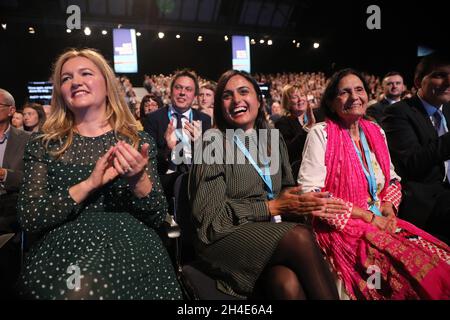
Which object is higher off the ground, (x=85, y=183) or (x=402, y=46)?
(x=402, y=46)

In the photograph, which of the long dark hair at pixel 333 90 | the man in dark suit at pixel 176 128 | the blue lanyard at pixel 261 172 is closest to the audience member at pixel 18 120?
the man in dark suit at pixel 176 128

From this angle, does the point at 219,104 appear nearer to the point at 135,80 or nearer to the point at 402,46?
the point at 402,46

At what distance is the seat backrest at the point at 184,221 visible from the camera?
183cm

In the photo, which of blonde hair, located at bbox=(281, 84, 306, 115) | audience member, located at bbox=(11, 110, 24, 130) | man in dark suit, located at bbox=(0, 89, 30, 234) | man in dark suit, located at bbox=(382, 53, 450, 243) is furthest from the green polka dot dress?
audience member, located at bbox=(11, 110, 24, 130)

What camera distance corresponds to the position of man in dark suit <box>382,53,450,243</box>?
2.08 meters

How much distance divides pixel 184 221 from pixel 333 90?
1.27 m

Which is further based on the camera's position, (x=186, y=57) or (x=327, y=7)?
(x=186, y=57)

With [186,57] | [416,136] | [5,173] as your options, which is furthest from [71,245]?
[186,57]

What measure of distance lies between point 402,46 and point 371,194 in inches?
351

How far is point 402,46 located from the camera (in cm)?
903

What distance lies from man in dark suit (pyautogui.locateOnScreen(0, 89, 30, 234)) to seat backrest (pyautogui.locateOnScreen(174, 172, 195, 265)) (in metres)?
1.18

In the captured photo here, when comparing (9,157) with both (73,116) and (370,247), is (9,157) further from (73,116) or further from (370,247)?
(370,247)

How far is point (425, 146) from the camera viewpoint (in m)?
2.15

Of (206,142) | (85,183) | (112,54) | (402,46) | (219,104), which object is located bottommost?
(85,183)
